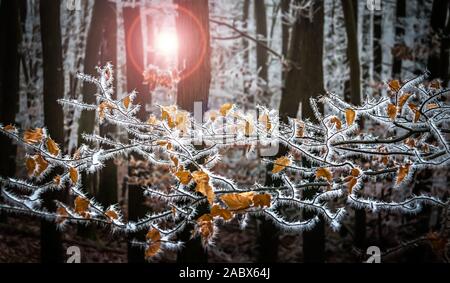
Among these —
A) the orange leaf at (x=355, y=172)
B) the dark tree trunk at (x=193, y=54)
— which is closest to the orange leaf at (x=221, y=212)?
the orange leaf at (x=355, y=172)

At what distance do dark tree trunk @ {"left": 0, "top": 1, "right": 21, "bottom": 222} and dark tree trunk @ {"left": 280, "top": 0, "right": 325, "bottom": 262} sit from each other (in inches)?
258

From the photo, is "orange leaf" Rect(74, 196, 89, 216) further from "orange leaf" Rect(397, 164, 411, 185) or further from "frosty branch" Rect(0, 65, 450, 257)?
"orange leaf" Rect(397, 164, 411, 185)

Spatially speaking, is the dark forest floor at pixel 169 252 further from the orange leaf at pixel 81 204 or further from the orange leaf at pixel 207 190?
the orange leaf at pixel 207 190

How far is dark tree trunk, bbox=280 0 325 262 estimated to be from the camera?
6637 mm

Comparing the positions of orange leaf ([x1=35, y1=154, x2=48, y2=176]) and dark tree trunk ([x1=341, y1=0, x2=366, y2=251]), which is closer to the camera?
orange leaf ([x1=35, y1=154, x2=48, y2=176])

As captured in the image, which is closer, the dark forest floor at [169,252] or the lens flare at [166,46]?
the dark forest floor at [169,252]

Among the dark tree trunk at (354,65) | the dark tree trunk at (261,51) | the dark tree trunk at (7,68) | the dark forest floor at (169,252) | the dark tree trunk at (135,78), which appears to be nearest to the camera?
the dark tree trunk at (135,78)

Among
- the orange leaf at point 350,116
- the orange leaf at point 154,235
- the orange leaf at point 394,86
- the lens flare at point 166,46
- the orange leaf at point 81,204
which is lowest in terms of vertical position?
the orange leaf at point 154,235

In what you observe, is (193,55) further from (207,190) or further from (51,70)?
(51,70)

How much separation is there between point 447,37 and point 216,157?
741 centimetres

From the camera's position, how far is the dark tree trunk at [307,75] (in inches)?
261

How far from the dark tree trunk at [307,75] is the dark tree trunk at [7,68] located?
6.54 metres

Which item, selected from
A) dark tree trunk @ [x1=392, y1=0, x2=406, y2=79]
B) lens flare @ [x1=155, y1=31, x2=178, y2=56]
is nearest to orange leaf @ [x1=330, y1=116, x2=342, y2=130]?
lens flare @ [x1=155, y1=31, x2=178, y2=56]

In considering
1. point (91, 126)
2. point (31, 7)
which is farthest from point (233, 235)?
point (31, 7)
